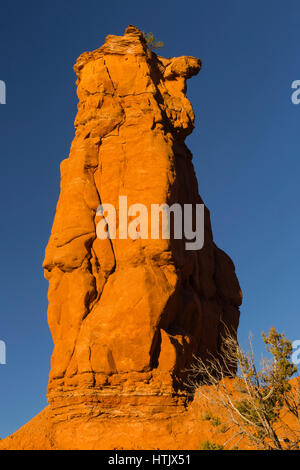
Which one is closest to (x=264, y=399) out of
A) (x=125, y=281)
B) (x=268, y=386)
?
(x=268, y=386)

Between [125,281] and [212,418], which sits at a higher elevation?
[125,281]

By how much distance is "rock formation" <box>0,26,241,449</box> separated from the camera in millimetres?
24016

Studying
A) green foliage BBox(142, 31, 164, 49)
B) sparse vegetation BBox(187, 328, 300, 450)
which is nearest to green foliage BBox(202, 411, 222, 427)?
sparse vegetation BBox(187, 328, 300, 450)

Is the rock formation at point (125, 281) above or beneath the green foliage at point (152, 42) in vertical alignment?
beneath

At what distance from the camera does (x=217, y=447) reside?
2098 centimetres

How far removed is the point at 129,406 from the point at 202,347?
23.1 feet

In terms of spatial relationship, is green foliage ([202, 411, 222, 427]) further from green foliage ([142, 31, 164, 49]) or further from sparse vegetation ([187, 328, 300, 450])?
green foliage ([142, 31, 164, 49])

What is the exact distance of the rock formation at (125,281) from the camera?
945 inches

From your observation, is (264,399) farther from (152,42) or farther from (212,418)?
(152,42)

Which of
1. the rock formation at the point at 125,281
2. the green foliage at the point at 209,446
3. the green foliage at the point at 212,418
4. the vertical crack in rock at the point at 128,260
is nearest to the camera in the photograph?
the green foliage at the point at 209,446

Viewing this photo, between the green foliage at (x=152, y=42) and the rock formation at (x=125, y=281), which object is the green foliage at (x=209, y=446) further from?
the green foliage at (x=152, y=42)

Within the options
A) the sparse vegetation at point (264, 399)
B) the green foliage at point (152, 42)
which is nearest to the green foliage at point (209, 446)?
the sparse vegetation at point (264, 399)

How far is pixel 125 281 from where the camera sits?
26.1 m
